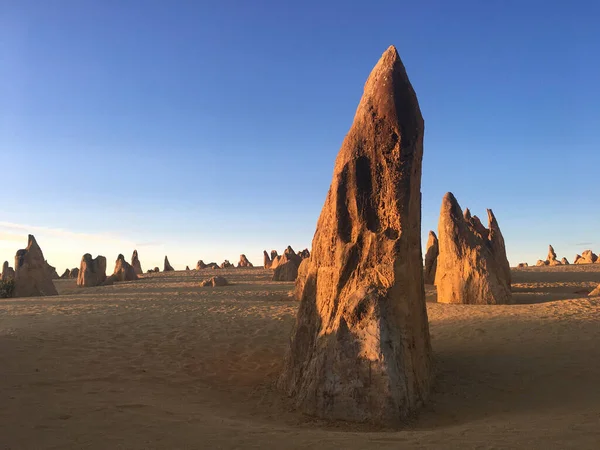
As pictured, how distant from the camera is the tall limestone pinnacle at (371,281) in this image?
5957 millimetres

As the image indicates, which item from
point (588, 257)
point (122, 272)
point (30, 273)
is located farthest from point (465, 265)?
point (588, 257)

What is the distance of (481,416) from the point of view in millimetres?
5852

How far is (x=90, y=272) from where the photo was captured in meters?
29.7

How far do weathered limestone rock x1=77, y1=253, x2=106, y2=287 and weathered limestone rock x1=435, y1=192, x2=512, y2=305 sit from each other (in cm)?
2287

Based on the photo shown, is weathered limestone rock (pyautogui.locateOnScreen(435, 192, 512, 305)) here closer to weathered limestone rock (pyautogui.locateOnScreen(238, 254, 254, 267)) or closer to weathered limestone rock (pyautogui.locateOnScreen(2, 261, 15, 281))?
weathered limestone rock (pyautogui.locateOnScreen(2, 261, 15, 281))

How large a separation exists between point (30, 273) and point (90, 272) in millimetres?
6878

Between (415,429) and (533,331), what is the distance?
6.05 m

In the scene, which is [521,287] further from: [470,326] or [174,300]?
[174,300]

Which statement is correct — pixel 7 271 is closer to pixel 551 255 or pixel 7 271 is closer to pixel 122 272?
pixel 122 272

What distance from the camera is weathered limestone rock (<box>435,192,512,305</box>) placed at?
15.1 metres

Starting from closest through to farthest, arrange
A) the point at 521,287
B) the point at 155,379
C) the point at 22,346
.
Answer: the point at 155,379 → the point at 22,346 → the point at 521,287

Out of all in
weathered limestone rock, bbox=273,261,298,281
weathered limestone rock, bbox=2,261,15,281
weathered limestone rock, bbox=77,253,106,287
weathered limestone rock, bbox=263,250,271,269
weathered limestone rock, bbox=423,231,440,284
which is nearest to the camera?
weathered limestone rock, bbox=423,231,440,284

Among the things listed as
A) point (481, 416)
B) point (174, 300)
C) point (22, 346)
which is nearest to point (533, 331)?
point (481, 416)

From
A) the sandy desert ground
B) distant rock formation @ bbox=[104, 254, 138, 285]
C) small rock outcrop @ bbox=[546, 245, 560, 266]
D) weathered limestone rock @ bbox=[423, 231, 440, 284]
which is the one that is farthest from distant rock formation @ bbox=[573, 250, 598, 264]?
distant rock formation @ bbox=[104, 254, 138, 285]
